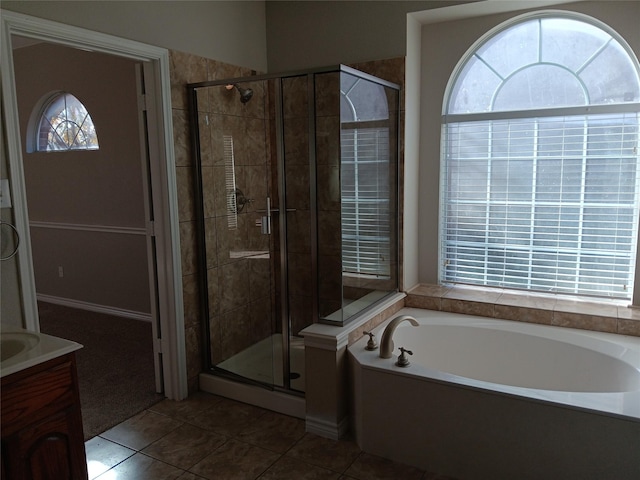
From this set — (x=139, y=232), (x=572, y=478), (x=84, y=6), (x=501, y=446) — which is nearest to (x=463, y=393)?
(x=501, y=446)

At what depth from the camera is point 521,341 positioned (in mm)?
2934

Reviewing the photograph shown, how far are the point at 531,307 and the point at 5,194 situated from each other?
9.28 ft

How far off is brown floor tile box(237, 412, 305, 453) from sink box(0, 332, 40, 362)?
128 cm

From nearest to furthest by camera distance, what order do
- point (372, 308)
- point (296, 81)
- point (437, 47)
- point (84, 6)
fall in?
1. point (84, 6)
2. point (296, 81)
3. point (372, 308)
4. point (437, 47)

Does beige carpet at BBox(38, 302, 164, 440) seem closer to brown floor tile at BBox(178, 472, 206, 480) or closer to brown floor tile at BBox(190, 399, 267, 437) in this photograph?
brown floor tile at BBox(190, 399, 267, 437)

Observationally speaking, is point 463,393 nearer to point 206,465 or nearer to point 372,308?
point 372,308

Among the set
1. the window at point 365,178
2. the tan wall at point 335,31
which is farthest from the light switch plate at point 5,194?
the tan wall at point 335,31

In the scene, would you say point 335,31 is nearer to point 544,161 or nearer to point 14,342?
point 544,161

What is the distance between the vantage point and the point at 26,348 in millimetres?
1789

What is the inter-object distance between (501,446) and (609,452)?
0.41 m

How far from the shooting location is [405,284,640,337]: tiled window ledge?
286 centimetres

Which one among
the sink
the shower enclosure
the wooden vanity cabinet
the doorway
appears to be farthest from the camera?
the doorway

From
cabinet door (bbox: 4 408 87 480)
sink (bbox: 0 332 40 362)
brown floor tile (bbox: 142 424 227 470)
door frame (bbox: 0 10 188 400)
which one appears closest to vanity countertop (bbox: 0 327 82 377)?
sink (bbox: 0 332 40 362)

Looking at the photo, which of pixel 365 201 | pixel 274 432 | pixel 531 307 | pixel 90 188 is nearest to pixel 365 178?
pixel 365 201
